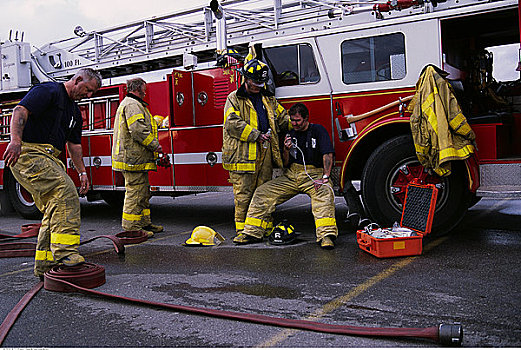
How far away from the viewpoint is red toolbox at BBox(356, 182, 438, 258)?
4629mm

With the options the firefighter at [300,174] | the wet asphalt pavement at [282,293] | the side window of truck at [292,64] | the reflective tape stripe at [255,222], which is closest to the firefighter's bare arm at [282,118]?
the firefighter at [300,174]

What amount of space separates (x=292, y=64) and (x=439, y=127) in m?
1.96

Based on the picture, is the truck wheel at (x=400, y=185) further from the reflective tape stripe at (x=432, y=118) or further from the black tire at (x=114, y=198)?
the black tire at (x=114, y=198)

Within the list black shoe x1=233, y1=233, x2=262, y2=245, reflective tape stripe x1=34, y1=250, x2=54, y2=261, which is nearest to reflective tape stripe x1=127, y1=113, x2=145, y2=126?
black shoe x1=233, y1=233, x2=262, y2=245

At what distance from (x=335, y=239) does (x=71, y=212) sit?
8.53 feet

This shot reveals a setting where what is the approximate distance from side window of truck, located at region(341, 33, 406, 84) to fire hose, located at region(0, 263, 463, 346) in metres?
3.34

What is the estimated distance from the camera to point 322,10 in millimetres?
6199

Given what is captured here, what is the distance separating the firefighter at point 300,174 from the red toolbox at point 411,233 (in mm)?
727

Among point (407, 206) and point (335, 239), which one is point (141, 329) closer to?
point (335, 239)

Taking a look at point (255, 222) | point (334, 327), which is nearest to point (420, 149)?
point (255, 222)

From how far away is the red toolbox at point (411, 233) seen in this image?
15.2ft

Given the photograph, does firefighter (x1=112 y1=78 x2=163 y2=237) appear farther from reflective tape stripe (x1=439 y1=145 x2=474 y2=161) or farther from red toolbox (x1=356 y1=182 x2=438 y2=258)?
reflective tape stripe (x1=439 y1=145 x2=474 y2=161)

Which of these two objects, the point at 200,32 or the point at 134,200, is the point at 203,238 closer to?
the point at 134,200

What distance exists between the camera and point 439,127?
4887 millimetres
